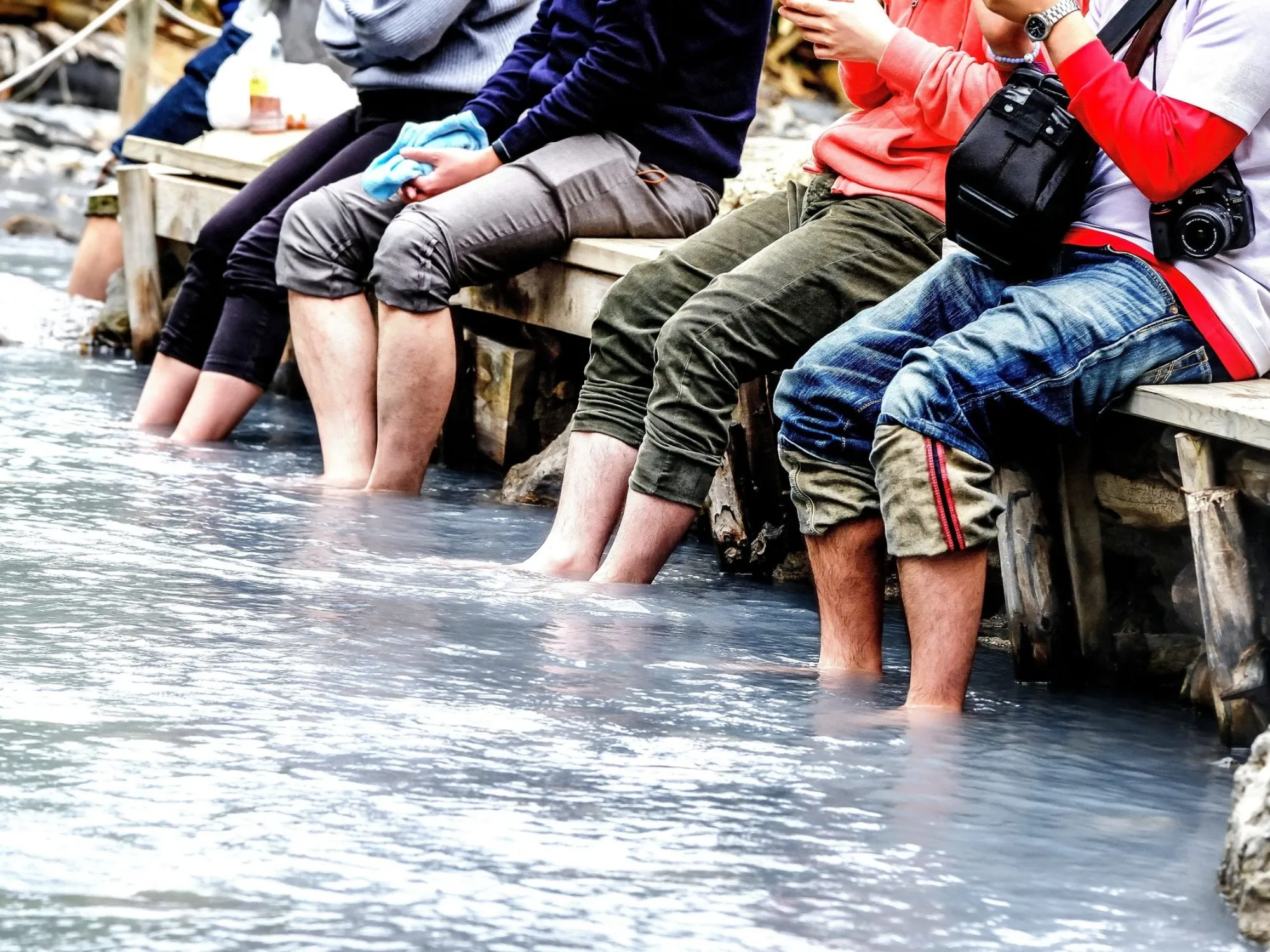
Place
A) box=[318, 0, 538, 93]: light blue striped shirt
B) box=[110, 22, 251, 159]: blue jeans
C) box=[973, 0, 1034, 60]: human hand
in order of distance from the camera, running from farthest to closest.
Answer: box=[110, 22, 251, 159]: blue jeans
box=[318, 0, 538, 93]: light blue striped shirt
box=[973, 0, 1034, 60]: human hand

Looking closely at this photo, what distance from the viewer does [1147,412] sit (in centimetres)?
281

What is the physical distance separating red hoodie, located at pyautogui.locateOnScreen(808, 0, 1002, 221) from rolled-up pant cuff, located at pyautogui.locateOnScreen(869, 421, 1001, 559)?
65cm

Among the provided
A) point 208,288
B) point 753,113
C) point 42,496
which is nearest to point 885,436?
point 753,113

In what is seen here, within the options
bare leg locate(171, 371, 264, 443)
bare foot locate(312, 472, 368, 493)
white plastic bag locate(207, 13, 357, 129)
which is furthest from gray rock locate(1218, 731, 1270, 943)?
white plastic bag locate(207, 13, 357, 129)

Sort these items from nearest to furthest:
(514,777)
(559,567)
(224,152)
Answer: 1. (514,777)
2. (559,567)
3. (224,152)

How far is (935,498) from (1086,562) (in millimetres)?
582

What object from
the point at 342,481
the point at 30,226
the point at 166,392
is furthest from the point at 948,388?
the point at 30,226

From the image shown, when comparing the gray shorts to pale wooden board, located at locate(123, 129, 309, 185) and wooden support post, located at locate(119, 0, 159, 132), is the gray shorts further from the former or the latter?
wooden support post, located at locate(119, 0, 159, 132)

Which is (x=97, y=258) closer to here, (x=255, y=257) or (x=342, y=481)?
(x=255, y=257)

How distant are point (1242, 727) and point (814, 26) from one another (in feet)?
4.65

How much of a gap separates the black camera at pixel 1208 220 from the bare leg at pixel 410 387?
1.88 meters

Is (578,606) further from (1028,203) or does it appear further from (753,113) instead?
(753,113)

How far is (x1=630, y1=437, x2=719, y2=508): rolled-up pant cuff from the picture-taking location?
3398 millimetres

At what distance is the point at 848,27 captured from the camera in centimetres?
321
